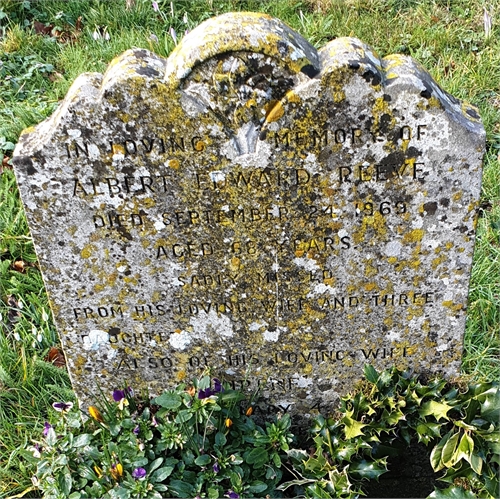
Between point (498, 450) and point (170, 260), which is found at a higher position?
point (170, 260)

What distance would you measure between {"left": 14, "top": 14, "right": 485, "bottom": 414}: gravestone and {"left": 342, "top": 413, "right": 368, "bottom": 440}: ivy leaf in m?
0.21

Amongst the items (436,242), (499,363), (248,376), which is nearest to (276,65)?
(436,242)

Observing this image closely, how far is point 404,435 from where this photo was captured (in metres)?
2.69

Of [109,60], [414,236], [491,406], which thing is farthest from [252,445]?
[109,60]

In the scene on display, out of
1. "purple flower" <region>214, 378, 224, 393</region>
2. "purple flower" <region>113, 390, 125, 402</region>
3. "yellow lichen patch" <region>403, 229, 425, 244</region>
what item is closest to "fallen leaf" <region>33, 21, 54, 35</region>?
"purple flower" <region>113, 390, 125, 402</region>

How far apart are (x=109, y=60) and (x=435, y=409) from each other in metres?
3.78

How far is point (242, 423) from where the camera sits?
8.93ft

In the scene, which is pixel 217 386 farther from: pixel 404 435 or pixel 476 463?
pixel 476 463

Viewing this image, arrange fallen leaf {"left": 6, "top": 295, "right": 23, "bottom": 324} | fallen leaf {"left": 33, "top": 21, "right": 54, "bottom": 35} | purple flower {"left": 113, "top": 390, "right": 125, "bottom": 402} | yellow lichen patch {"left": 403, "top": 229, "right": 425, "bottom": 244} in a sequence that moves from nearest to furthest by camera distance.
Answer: yellow lichen patch {"left": 403, "top": 229, "right": 425, "bottom": 244} < purple flower {"left": 113, "top": 390, "right": 125, "bottom": 402} < fallen leaf {"left": 6, "top": 295, "right": 23, "bottom": 324} < fallen leaf {"left": 33, "top": 21, "right": 54, "bottom": 35}

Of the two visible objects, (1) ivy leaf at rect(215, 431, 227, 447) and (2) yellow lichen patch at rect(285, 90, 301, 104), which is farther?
(1) ivy leaf at rect(215, 431, 227, 447)

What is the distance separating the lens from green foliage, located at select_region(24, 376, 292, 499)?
2.49 metres

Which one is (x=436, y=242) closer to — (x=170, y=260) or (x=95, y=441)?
(x=170, y=260)

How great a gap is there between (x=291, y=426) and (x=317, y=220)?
1098 mm

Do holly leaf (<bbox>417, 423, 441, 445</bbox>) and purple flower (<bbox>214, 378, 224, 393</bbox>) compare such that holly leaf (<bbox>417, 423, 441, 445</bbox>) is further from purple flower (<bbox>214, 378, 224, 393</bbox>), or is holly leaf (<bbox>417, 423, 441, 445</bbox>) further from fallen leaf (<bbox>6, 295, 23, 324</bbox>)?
fallen leaf (<bbox>6, 295, 23, 324</bbox>)
